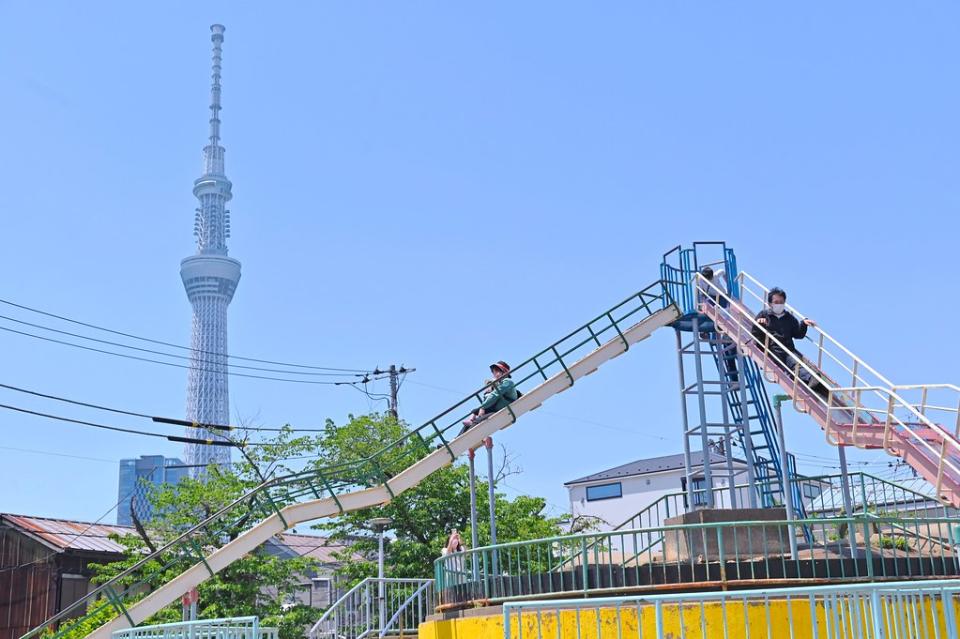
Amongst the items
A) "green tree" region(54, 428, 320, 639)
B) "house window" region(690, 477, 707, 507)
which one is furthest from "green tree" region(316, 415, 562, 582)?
"house window" region(690, 477, 707, 507)

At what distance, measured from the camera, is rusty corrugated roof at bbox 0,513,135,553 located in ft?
115

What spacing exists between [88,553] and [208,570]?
17853 millimetres

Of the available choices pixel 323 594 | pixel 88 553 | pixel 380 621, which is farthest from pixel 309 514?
pixel 323 594

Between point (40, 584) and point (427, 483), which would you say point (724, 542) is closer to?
point (427, 483)

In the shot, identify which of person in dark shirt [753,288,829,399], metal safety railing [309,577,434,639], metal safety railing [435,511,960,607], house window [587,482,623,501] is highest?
house window [587,482,623,501]

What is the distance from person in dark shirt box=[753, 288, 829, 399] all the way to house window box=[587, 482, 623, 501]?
43793mm

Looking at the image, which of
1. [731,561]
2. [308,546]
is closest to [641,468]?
[308,546]

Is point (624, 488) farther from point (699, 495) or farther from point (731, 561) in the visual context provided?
point (731, 561)

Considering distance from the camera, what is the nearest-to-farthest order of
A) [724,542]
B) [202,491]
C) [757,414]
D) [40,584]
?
[724,542] < [757,414] < [202,491] < [40,584]

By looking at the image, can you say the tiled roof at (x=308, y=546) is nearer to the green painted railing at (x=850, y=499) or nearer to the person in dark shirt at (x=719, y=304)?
the green painted railing at (x=850, y=499)

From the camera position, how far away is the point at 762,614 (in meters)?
12.5

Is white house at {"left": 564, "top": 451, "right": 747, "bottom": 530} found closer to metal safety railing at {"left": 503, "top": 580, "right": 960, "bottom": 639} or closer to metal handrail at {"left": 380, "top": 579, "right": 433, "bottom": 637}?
metal handrail at {"left": 380, "top": 579, "right": 433, "bottom": 637}

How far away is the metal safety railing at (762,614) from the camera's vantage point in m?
9.64

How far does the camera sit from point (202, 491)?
3250 cm
